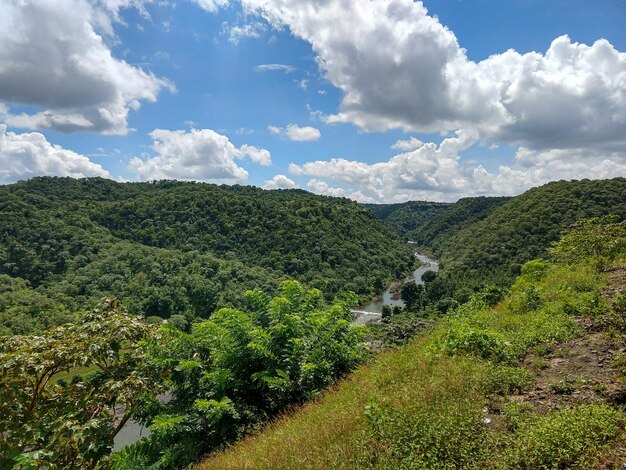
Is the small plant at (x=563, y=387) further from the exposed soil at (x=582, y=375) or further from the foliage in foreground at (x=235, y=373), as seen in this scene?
the foliage in foreground at (x=235, y=373)

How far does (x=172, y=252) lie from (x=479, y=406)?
287ft

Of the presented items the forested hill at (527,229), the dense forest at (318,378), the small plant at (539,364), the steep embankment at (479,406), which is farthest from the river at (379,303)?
the small plant at (539,364)

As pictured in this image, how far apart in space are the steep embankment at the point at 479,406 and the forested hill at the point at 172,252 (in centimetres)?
5804

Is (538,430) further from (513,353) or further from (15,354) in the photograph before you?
(15,354)

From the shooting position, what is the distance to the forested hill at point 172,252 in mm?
64500

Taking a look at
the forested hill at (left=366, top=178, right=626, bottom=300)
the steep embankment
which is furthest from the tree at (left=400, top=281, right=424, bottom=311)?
the steep embankment

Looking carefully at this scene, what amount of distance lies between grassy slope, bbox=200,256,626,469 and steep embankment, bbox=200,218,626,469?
14mm

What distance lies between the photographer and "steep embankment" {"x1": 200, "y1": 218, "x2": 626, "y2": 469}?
11.7 ft

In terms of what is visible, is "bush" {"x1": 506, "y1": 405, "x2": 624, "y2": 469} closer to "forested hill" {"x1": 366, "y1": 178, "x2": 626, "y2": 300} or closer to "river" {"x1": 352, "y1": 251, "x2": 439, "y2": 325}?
"forested hill" {"x1": 366, "y1": 178, "x2": 626, "y2": 300}

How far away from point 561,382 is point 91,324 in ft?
23.1

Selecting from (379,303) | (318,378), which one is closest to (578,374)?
(318,378)

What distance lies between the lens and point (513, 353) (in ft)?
19.1

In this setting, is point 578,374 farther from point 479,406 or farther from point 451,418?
point 451,418

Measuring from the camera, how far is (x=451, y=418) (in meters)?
3.98
